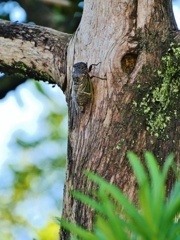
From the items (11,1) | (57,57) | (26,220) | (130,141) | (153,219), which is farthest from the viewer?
(26,220)

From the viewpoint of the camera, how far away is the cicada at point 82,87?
39.0 inches

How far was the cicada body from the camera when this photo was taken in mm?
991

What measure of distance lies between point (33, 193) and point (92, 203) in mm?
2603

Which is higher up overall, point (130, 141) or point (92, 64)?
point (92, 64)

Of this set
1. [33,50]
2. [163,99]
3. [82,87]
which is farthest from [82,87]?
[33,50]

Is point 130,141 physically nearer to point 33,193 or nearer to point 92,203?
point 92,203

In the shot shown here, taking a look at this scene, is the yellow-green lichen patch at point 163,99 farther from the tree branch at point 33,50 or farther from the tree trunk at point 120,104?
the tree branch at point 33,50

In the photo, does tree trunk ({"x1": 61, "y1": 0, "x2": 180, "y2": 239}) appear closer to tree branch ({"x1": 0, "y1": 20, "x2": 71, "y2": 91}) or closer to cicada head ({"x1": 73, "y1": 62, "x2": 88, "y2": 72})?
cicada head ({"x1": 73, "y1": 62, "x2": 88, "y2": 72})

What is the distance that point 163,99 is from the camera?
0.98m

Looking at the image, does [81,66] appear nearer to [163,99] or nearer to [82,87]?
[82,87]

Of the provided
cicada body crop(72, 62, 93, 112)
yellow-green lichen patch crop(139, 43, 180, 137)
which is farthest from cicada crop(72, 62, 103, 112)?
yellow-green lichen patch crop(139, 43, 180, 137)

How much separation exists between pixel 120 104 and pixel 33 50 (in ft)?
1.12

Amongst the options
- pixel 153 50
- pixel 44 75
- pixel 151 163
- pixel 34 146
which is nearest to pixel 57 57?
pixel 44 75

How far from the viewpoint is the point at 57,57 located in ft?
3.92
